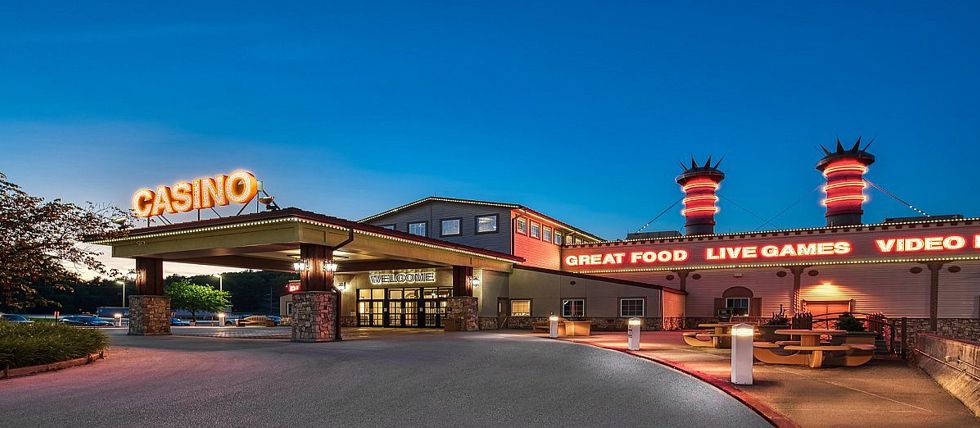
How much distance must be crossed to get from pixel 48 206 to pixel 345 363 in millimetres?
7999

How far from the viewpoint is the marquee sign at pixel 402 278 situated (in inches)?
1436

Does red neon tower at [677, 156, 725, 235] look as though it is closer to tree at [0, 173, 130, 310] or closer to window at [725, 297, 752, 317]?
window at [725, 297, 752, 317]

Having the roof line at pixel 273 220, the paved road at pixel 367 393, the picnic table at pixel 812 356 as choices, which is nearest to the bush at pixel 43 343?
the paved road at pixel 367 393

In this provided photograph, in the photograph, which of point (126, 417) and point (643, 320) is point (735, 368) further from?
point (643, 320)

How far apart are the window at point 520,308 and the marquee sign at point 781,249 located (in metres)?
6.20

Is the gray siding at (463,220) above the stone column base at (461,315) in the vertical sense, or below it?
above

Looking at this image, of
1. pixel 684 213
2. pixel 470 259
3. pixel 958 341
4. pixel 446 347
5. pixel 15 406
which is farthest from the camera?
pixel 684 213

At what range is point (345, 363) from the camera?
15.6 metres

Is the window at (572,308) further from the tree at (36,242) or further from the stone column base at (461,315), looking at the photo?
the tree at (36,242)

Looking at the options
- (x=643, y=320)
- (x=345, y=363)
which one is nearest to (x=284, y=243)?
(x=345, y=363)

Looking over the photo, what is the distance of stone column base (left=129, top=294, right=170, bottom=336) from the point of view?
28.2 metres

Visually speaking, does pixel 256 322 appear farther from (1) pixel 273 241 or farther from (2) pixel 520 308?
(1) pixel 273 241

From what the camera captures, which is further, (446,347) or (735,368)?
(446,347)

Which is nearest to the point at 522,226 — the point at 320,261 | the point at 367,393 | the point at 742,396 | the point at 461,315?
the point at 461,315
